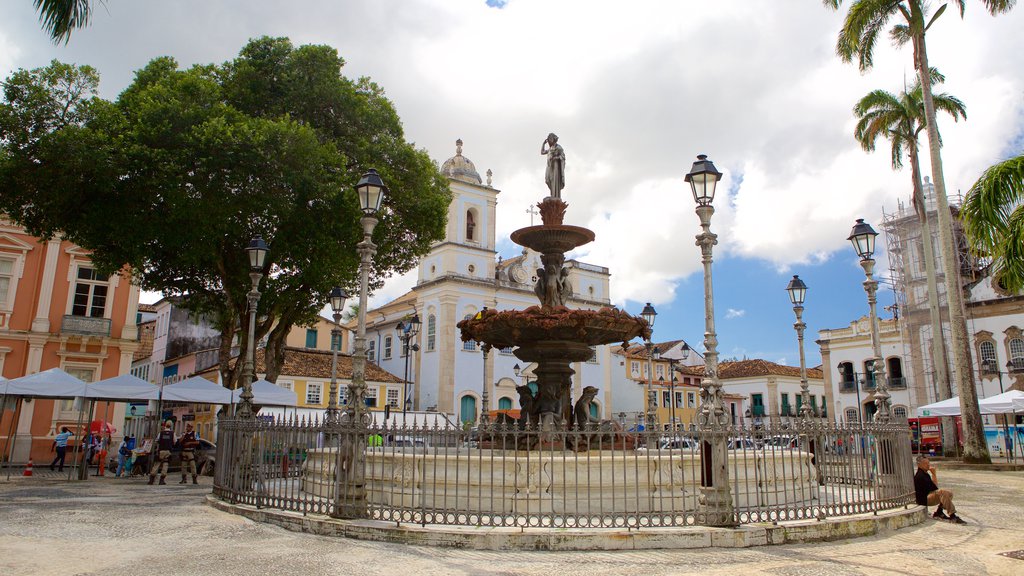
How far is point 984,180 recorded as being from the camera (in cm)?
1071

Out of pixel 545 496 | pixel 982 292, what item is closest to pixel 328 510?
pixel 545 496

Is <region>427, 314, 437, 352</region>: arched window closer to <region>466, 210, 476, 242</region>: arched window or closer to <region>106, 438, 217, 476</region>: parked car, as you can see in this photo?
<region>466, 210, 476, 242</region>: arched window

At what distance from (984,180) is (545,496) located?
28.2 ft

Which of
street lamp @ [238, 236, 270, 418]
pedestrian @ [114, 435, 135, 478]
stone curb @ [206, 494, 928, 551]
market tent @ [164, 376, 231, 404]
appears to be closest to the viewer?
stone curb @ [206, 494, 928, 551]

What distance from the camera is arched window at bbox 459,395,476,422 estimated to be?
4075cm

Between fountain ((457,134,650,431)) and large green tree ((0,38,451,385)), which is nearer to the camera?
fountain ((457,134,650,431))

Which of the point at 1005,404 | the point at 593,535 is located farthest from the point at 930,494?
the point at 1005,404

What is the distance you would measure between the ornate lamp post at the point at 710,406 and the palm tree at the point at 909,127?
2117cm

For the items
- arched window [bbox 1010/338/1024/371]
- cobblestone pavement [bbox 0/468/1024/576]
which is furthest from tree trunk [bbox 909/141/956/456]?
cobblestone pavement [bbox 0/468/1024/576]

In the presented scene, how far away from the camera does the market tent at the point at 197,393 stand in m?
17.7

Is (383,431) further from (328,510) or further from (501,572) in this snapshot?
(501,572)

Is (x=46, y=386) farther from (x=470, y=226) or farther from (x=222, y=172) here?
(x=470, y=226)

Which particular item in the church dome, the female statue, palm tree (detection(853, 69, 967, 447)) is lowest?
the female statue

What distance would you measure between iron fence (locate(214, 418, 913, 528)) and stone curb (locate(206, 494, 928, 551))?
0.85 feet
